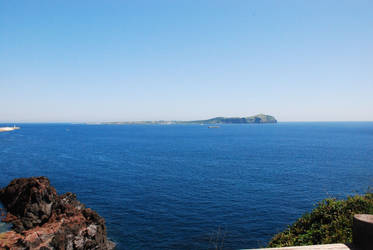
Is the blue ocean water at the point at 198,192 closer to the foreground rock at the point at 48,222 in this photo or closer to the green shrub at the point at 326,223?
the green shrub at the point at 326,223

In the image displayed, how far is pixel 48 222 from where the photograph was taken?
29.9 metres

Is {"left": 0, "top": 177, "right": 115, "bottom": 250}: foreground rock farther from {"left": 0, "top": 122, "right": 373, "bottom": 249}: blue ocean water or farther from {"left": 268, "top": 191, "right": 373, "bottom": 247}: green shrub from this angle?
{"left": 268, "top": 191, "right": 373, "bottom": 247}: green shrub

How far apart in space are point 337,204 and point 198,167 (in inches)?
2402

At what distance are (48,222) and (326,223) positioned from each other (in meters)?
29.6

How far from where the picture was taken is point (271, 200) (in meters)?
44.6

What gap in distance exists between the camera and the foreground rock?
24.7 m

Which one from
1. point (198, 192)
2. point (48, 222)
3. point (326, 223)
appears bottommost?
point (198, 192)

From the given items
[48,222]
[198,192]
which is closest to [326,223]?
[48,222]

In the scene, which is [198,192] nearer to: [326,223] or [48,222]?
[48,222]

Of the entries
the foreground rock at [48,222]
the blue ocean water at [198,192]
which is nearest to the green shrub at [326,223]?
the blue ocean water at [198,192]

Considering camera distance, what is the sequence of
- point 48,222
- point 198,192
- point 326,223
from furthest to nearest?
1. point 198,192
2. point 48,222
3. point 326,223

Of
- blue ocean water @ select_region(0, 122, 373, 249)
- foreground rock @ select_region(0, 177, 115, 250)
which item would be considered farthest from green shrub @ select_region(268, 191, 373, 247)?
foreground rock @ select_region(0, 177, 115, 250)

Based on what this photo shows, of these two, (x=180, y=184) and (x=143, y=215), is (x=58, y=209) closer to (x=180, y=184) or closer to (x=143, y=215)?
(x=143, y=215)

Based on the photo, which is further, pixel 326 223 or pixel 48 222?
pixel 48 222
